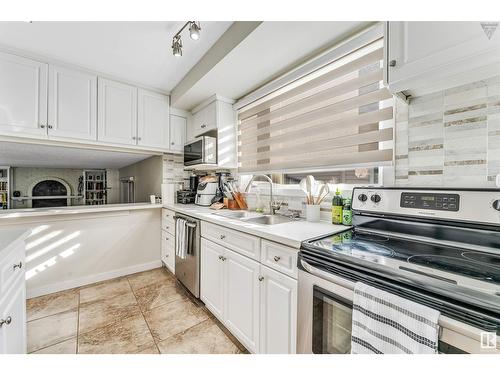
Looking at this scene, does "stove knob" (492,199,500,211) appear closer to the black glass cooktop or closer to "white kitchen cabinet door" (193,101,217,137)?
the black glass cooktop

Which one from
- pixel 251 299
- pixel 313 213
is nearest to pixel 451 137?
pixel 313 213

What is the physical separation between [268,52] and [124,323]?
2481 millimetres

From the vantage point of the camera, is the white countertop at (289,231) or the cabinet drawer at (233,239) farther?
the cabinet drawer at (233,239)

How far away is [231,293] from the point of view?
4.97 feet

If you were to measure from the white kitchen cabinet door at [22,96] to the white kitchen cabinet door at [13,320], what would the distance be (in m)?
1.58

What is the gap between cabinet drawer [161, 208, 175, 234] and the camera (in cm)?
257

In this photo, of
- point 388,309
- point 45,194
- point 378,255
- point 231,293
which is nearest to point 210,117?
point 231,293

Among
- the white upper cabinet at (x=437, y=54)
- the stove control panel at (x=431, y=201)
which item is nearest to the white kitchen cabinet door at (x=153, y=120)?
the white upper cabinet at (x=437, y=54)

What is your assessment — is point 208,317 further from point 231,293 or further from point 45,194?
point 45,194

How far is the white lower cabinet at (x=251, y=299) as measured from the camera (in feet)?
3.65

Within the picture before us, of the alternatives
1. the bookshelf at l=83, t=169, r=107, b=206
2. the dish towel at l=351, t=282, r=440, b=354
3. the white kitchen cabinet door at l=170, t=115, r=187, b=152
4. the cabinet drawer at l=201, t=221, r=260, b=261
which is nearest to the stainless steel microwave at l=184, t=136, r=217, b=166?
the white kitchen cabinet door at l=170, t=115, r=187, b=152

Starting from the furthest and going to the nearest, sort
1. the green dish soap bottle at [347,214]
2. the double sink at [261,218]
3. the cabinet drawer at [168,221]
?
the cabinet drawer at [168,221] → the double sink at [261,218] → the green dish soap bottle at [347,214]

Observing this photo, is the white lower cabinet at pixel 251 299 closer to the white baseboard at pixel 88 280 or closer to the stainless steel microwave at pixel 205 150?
the stainless steel microwave at pixel 205 150
